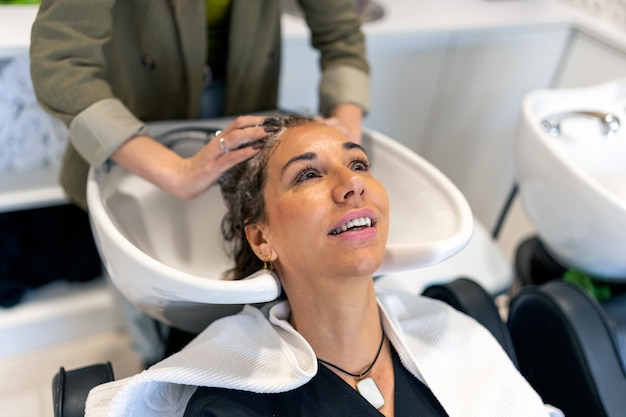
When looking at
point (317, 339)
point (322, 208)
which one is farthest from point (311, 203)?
point (317, 339)

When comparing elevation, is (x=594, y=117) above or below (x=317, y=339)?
above

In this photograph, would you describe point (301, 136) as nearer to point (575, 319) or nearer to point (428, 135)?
point (575, 319)

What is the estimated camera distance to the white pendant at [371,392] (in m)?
0.98

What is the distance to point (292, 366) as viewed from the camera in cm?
92

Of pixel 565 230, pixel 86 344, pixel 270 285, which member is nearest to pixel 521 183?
pixel 565 230

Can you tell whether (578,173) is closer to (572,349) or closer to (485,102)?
(572,349)

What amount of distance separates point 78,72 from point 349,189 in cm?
52

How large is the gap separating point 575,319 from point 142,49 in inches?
41.5

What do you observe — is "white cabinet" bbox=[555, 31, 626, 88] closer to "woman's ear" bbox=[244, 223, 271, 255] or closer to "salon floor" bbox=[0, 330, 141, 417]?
"woman's ear" bbox=[244, 223, 271, 255]

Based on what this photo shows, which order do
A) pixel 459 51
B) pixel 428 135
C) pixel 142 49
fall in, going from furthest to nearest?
→ pixel 428 135 < pixel 459 51 < pixel 142 49

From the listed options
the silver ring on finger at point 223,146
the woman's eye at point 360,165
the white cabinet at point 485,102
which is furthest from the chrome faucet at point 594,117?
the silver ring on finger at point 223,146

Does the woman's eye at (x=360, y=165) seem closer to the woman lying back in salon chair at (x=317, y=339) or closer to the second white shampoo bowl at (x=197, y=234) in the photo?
the woman lying back in salon chair at (x=317, y=339)

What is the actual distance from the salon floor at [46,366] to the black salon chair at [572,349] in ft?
3.80

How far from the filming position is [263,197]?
39.7 inches
